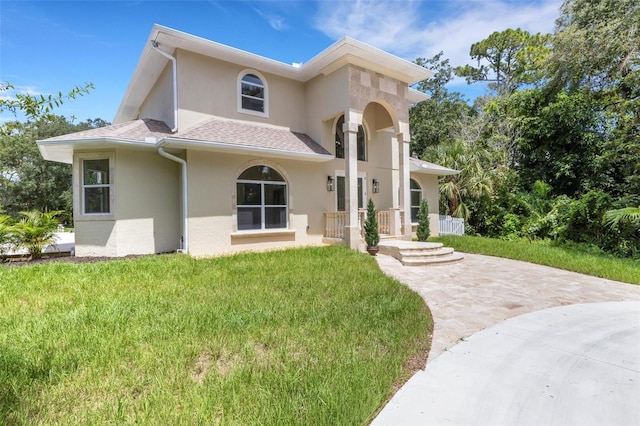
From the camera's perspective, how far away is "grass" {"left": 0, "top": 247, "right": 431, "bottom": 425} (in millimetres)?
2504

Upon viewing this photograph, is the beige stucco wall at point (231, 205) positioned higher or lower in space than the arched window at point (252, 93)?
lower

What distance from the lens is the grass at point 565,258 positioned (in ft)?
26.2

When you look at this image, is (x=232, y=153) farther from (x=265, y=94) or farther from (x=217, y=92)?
(x=265, y=94)

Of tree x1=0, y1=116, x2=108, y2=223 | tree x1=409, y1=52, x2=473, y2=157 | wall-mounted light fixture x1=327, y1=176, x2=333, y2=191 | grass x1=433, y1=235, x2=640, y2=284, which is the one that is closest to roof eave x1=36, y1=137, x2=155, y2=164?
wall-mounted light fixture x1=327, y1=176, x2=333, y2=191

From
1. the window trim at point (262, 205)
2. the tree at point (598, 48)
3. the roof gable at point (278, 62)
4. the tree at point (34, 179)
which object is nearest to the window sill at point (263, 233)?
the window trim at point (262, 205)

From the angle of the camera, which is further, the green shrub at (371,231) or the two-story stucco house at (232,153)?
the green shrub at (371,231)

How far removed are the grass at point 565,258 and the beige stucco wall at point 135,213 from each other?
11.5 m

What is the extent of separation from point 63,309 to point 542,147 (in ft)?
74.2

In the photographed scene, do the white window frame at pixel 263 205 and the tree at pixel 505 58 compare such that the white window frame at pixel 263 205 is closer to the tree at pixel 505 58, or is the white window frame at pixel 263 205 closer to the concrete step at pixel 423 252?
the concrete step at pixel 423 252

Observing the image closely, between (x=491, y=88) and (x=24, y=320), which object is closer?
(x=24, y=320)

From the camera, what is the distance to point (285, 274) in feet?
22.7

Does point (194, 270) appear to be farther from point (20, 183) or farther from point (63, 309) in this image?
point (20, 183)

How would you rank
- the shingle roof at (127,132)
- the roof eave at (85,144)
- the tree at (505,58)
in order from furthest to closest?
the tree at (505,58), the shingle roof at (127,132), the roof eave at (85,144)

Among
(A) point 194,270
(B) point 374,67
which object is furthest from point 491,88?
(A) point 194,270
